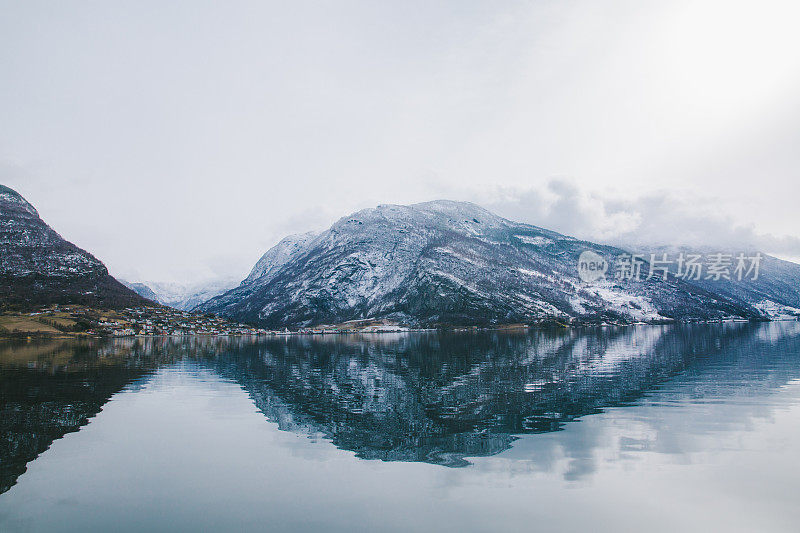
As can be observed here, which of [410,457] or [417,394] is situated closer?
[410,457]

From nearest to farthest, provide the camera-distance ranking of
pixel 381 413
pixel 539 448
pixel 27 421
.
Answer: pixel 539 448
pixel 27 421
pixel 381 413

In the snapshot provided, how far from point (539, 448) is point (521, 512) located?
10.5 meters

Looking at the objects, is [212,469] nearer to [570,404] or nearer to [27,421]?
[27,421]

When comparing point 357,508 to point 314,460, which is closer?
point 357,508

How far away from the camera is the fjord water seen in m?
19.9

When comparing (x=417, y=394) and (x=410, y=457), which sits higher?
(x=410, y=457)

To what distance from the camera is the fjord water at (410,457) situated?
19.9m

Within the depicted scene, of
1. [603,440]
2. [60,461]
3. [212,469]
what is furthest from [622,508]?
[60,461]

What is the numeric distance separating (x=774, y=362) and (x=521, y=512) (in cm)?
8306

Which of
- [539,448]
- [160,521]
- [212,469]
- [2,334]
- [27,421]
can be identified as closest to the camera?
[160,521]

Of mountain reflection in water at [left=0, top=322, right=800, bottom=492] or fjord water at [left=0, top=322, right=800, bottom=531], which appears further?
mountain reflection in water at [left=0, top=322, right=800, bottom=492]

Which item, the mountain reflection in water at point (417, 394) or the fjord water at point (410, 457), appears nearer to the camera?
the fjord water at point (410, 457)

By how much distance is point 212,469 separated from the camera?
27.2 metres

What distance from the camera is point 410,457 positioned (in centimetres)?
2833
